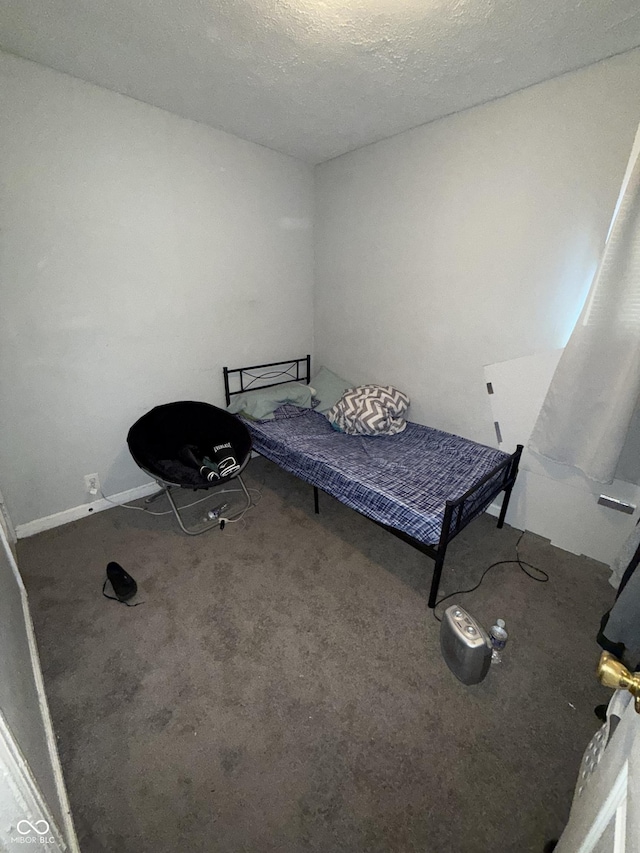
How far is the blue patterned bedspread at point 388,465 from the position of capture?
1858 millimetres

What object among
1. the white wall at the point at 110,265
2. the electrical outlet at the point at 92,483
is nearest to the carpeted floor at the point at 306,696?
the electrical outlet at the point at 92,483

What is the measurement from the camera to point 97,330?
2270 millimetres

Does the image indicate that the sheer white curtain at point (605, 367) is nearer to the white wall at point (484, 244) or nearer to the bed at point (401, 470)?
the white wall at point (484, 244)

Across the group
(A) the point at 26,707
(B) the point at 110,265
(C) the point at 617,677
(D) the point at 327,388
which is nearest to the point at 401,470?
(D) the point at 327,388

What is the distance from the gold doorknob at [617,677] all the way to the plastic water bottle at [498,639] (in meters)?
1.25

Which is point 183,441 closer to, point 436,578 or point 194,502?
point 194,502

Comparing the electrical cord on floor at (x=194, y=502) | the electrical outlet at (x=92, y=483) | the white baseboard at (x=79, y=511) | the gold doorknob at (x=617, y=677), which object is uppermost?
the gold doorknob at (x=617, y=677)

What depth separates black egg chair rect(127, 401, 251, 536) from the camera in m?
2.22

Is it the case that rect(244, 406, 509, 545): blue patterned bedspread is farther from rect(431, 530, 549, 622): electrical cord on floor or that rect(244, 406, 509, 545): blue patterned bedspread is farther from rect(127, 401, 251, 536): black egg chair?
rect(431, 530, 549, 622): electrical cord on floor

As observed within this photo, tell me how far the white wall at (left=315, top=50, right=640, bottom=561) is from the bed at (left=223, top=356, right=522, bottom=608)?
28cm

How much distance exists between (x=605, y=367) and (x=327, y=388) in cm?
202

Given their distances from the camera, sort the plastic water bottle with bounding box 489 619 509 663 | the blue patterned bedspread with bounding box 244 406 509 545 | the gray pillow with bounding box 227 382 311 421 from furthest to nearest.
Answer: the gray pillow with bounding box 227 382 311 421, the blue patterned bedspread with bounding box 244 406 509 545, the plastic water bottle with bounding box 489 619 509 663

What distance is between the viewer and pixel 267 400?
9.50 feet

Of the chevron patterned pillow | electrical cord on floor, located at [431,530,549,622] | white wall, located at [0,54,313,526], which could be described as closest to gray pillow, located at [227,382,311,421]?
white wall, located at [0,54,313,526]
